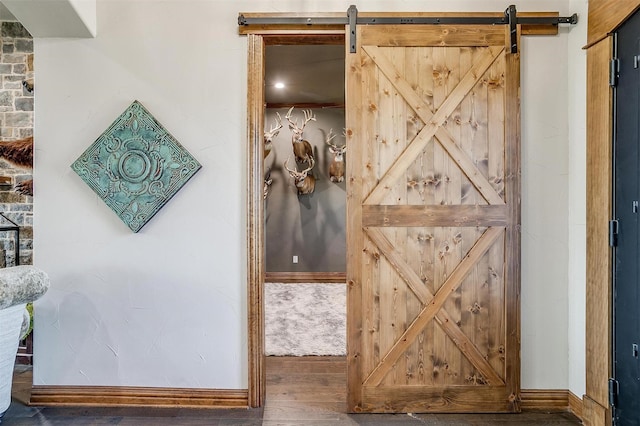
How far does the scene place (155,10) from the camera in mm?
2297

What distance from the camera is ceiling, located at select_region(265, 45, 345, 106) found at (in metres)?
4.04

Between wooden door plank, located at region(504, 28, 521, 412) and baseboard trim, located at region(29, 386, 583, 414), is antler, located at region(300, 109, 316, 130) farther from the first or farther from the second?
baseboard trim, located at region(29, 386, 583, 414)

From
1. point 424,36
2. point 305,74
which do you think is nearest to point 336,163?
point 305,74

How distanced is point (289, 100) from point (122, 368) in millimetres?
4596

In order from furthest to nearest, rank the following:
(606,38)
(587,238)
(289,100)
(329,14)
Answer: (289,100)
(329,14)
(587,238)
(606,38)

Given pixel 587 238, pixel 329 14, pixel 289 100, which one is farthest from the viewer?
pixel 289 100

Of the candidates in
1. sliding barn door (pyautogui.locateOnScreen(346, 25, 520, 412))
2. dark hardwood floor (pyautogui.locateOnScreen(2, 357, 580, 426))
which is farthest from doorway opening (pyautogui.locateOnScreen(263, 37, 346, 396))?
sliding barn door (pyautogui.locateOnScreen(346, 25, 520, 412))

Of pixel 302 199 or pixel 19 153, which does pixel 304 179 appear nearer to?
A: pixel 302 199

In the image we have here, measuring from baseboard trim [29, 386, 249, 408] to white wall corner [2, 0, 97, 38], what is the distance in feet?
7.54

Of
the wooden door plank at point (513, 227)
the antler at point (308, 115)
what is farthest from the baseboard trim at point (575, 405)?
the antler at point (308, 115)

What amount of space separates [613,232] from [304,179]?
→ 14.5 ft

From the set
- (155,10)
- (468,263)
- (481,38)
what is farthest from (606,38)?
(155,10)

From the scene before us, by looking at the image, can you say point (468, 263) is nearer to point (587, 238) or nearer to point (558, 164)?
point (587, 238)

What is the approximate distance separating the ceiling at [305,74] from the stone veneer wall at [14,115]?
2183 mm
